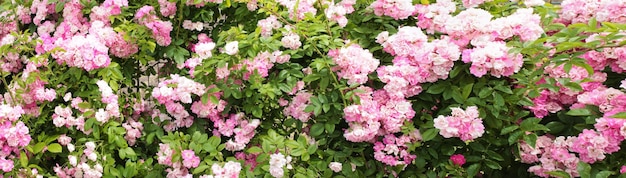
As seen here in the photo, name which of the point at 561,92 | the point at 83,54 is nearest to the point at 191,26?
the point at 83,54

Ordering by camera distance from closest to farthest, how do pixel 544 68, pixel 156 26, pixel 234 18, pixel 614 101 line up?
pixel 614 101 → pixel 544 68 → pixel 156 26 → pixel 234 18

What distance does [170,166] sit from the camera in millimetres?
2002

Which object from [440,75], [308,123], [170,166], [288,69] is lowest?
[170,166]

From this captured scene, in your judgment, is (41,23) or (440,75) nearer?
(440,75)

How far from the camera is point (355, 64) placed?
5.90ft

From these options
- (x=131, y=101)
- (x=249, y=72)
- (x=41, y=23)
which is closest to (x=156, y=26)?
(x=131, y=101)

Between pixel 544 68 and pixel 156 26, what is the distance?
4.23 ft

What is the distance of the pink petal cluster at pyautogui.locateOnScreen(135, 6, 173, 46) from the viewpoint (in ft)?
7.02

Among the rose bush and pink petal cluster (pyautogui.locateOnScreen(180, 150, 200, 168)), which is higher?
the rose bush

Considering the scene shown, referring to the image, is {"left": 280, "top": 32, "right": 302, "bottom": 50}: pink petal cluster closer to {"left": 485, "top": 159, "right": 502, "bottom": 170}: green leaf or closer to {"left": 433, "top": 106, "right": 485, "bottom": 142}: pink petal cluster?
{"left": 433, "top": 106, "right": 485, "bottom": 142}: pink petal cluster

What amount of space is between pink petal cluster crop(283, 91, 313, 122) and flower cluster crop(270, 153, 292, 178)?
20 cm

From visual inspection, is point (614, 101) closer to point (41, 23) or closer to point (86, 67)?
point (86, 67)

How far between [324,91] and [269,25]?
1.01 ft

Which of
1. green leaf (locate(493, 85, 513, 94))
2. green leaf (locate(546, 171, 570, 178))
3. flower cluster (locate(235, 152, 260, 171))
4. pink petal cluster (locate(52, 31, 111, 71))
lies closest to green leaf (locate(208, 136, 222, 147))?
flower cluster (locate(235, 152, 260, 171))
